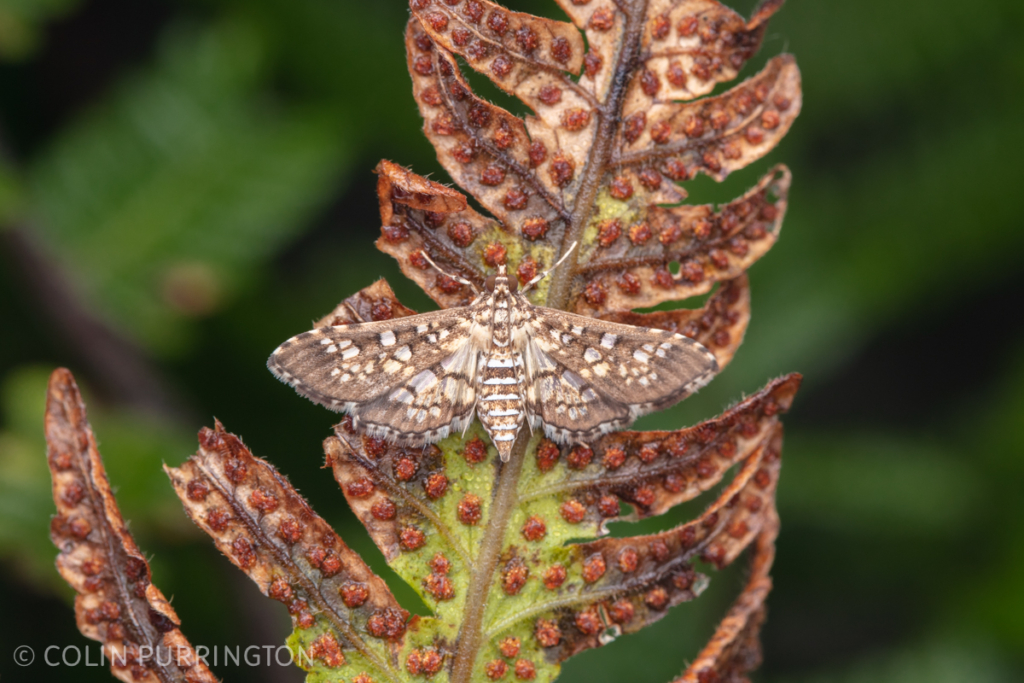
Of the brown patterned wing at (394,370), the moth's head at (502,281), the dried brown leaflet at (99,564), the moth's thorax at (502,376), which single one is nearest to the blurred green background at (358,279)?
the dried brown leaflet at (99,564)

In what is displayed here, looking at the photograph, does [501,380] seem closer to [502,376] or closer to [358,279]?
[502,376]

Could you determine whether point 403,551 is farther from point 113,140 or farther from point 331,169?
point 113,140

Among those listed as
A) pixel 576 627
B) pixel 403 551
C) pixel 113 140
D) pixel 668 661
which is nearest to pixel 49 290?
pixel 113 140

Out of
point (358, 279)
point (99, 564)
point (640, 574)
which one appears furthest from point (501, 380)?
point (358, 279)

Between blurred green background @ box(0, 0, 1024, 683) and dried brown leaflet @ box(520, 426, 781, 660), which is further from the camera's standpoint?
blurred green background @ box(0, 0, 1024, 683)

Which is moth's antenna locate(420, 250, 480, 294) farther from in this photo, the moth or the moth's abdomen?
the moth's abdomen

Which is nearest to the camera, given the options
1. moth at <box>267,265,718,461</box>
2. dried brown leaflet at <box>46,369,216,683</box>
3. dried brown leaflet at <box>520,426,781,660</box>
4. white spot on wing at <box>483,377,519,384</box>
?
dried brown leaflet at <box>46,369,216,683</box>

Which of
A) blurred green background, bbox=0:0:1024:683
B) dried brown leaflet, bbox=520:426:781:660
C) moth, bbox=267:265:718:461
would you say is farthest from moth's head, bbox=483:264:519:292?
blurred green background, bbox=0:0:1024:683
